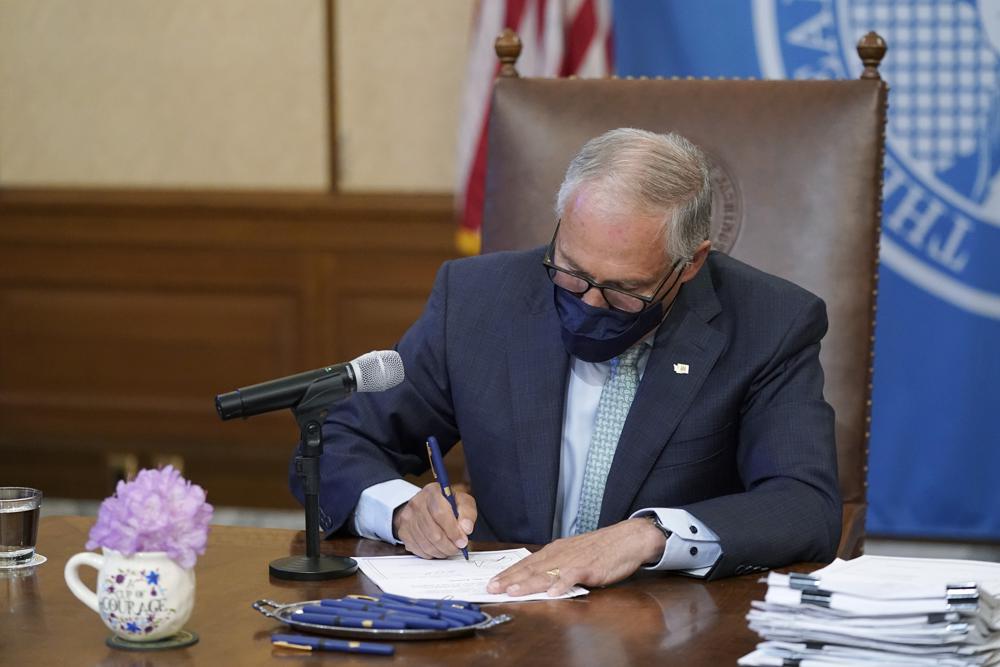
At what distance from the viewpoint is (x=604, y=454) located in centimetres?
232

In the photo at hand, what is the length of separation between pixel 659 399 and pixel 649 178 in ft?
1.18

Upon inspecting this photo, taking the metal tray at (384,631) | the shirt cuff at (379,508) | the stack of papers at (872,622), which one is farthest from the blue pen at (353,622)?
the shirt cuff at (379,508)

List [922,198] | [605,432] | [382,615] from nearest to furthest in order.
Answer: [382,615]
[605,432]
[922,198]

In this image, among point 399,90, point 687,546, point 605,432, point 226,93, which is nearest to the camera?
point 687,546

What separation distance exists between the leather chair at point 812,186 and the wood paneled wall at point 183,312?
2411 mm

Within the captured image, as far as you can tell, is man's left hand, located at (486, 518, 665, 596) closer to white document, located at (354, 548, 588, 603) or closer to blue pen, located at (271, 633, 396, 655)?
white document, located at (354, 548, 588, 603)

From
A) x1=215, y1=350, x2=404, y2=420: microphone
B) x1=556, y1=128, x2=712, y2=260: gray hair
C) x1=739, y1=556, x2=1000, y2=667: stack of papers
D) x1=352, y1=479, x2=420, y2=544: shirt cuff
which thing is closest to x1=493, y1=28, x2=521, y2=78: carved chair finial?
x1=556, y1=128, x2=712, y2=260: gray hair

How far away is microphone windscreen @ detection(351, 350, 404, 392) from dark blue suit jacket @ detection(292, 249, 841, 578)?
1.20 ft

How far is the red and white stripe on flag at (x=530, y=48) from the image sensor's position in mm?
4223

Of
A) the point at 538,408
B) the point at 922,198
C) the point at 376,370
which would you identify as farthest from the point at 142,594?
the point at 922,198

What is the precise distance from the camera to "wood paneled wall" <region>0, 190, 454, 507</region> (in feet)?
16.9

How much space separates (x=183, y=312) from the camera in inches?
210

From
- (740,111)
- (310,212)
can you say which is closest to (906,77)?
(740,111)

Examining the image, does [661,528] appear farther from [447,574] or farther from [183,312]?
[183,312]
